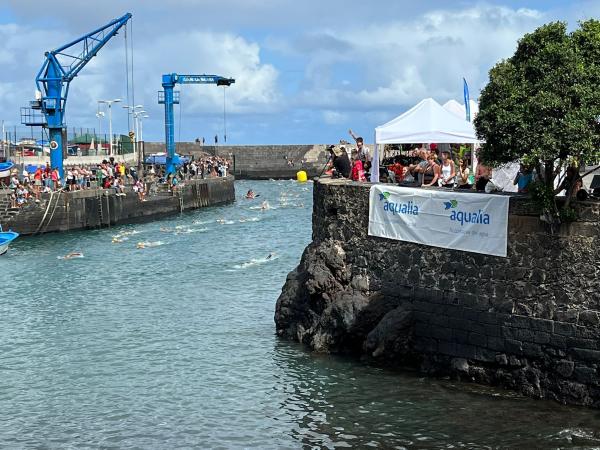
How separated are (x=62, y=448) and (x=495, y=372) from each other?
7581mm

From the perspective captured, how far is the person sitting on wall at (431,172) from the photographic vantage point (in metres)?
18.2

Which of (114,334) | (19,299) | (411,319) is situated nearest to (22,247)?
(19,299)

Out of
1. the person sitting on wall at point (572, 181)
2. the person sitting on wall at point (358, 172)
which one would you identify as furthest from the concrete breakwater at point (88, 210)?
the person sitting on wall at point (572, 181)

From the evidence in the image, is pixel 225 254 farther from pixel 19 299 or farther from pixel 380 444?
pixel 380 444

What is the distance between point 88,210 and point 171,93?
1075 inches

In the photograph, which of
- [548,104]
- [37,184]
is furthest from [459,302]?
[37,184]

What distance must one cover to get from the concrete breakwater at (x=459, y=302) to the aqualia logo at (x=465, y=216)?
0.58m

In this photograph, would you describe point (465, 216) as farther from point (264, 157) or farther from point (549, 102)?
point (264, 157)

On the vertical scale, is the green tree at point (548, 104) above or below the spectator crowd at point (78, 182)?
above

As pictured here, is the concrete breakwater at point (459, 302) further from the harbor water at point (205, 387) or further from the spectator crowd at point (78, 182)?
the spectator crowd at point (78, 182)

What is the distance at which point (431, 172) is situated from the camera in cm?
1833

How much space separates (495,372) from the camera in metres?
15.2

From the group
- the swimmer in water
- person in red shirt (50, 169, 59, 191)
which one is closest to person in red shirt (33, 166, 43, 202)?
person in red shirt (50, 169, 59, 191)

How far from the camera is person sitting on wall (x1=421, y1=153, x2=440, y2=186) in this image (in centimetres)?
1822
